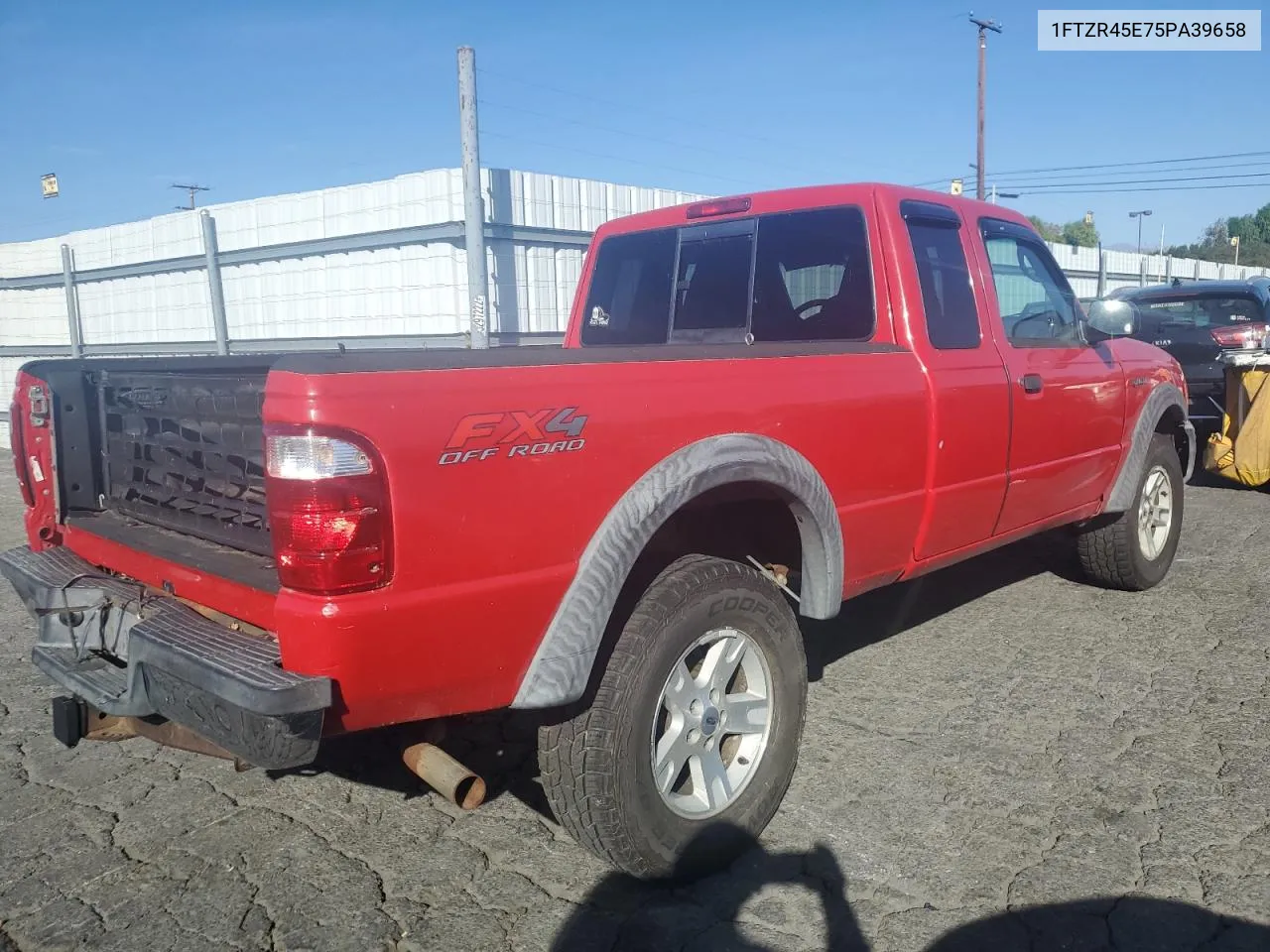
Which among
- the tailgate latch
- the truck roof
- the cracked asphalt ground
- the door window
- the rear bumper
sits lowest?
the cracked asphalt ground

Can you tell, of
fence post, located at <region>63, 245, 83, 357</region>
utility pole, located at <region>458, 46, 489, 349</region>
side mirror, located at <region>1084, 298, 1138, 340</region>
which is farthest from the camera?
fence post, located at <region>63, 245, 83, 357</region>

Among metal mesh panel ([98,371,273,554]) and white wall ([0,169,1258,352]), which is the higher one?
white wall ([0,169,1258,352])

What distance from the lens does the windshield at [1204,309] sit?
9443mm

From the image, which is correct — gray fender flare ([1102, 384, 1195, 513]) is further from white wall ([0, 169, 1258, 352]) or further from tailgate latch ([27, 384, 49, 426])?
white wall ([0, 169, 1258, 352])

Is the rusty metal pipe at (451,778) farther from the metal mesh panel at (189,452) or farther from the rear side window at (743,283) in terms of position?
the rear side window at (743,283)

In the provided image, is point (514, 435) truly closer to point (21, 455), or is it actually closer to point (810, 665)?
point (21, 455)

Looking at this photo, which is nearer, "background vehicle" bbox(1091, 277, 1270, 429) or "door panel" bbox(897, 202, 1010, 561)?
"door panel" bbox(897, 202, 1010, 561)

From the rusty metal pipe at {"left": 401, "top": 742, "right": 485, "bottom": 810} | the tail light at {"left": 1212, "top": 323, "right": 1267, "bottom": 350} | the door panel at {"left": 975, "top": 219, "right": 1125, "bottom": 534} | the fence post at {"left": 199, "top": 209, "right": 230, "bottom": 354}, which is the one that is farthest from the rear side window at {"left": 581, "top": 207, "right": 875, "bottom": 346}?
the fence post at {"left": 199, "top": 209, "right": 230, "bottom": 354}

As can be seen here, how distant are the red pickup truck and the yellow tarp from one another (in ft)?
13.9

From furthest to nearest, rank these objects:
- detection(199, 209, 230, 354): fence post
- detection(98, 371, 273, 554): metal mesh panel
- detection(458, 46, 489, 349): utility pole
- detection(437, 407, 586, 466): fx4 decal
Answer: detection(199, 209, 230, 354): fence post < detection(458, 46, 489, 349): utility pole < detection(98, 371, 273, 554): metal mesh panel < detection(437, 407, 586, 466): fx4 decal

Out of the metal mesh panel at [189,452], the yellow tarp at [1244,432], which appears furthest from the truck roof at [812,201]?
the yellow tarp at [1244,432]

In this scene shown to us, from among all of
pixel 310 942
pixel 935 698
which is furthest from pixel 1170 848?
pixel 310 942

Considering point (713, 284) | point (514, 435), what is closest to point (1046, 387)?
point (713, 284)

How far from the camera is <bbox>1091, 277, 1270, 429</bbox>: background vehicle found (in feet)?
29.4
